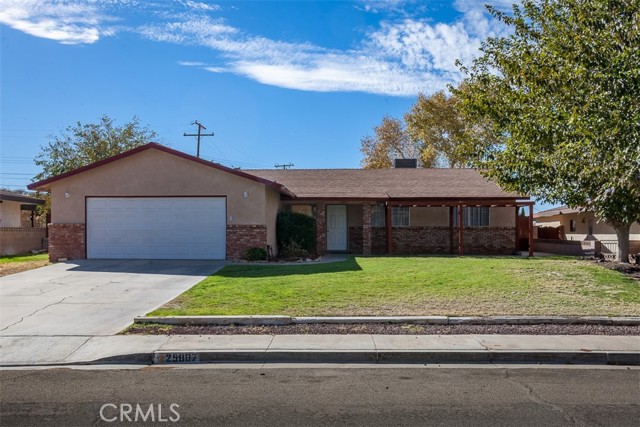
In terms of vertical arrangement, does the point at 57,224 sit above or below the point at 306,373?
above

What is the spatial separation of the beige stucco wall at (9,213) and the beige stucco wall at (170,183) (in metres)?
9.04

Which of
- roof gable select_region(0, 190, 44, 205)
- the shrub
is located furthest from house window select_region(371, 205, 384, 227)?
roof gable select_region(0, 190, 44, 205)

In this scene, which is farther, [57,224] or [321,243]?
[321,243]

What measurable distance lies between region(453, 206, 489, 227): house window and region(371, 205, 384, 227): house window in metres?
3.18

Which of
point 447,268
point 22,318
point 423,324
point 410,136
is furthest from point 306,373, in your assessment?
point 410,136

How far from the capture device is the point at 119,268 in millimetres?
16578

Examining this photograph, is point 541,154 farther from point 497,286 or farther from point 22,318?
→ point 22,318

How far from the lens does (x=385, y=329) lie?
8.94 meters

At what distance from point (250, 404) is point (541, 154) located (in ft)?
35.6

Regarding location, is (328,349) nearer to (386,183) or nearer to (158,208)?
(158,208)

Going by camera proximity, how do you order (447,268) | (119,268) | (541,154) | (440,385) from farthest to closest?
(119,268)
(447,268)
(541,154)
(440,385)

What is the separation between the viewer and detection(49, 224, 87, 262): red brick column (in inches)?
754

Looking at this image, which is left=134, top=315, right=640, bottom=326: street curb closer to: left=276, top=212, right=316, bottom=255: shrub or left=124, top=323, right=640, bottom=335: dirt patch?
left=124, top=323, right=640, bottom=335: dirt patch

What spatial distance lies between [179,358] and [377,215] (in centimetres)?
1739
